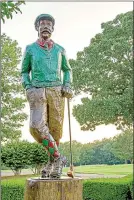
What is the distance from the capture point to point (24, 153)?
63.0ft

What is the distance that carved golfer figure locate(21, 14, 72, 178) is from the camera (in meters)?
4.23

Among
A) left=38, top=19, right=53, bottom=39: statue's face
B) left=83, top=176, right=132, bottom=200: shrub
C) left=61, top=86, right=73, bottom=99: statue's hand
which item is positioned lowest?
left=83, top=176, right=132, bottom=200: shrub

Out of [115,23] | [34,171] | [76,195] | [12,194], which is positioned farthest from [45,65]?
[34,171]

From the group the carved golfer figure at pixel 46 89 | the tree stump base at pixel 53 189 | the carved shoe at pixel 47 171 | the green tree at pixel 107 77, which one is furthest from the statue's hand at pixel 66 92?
the green tree at pixel 107 77

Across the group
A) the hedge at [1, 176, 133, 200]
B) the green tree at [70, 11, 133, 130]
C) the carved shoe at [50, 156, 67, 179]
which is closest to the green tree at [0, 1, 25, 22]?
the carved shoe at [50, 156, 67, 179]

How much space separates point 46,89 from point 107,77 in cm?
1352

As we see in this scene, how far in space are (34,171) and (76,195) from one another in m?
16.3

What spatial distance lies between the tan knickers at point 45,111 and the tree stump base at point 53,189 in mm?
422

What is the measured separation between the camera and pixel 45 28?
444cm

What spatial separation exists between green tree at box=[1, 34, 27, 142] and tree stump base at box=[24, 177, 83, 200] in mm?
15377

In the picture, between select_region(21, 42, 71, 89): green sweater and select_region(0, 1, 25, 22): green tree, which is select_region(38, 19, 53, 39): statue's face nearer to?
select_region(21, 42, 71, 89): green sweater

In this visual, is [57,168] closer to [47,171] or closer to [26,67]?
[47,171]

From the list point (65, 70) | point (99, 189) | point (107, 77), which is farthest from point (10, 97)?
point (65, 70)

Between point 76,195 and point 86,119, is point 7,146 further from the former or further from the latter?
point 76,195
